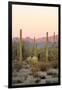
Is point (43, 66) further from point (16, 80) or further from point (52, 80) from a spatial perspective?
point (16, 80)

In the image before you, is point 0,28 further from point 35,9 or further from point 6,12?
point 35,9

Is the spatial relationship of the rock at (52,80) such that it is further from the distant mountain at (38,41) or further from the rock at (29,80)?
the distant mountain at (38,41)

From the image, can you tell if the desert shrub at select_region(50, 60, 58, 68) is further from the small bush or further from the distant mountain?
the distant mountain

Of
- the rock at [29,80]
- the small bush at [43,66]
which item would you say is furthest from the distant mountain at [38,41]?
the rock at [29,80]

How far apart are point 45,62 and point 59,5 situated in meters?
0.55

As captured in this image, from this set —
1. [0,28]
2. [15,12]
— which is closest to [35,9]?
[15,12]

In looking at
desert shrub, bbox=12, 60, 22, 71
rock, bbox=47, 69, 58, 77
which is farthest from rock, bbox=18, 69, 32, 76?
rock, bbox=47, 69, 58, 77

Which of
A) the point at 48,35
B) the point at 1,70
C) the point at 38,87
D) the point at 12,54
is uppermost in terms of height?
the point at 48,35

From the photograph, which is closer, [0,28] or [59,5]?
[0,28]

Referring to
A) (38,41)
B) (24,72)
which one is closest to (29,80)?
(24,72)

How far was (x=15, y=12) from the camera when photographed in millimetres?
1994

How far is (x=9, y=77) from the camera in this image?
197cm

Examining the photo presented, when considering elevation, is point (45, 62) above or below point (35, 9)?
below

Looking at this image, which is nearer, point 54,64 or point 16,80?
point 16,80
